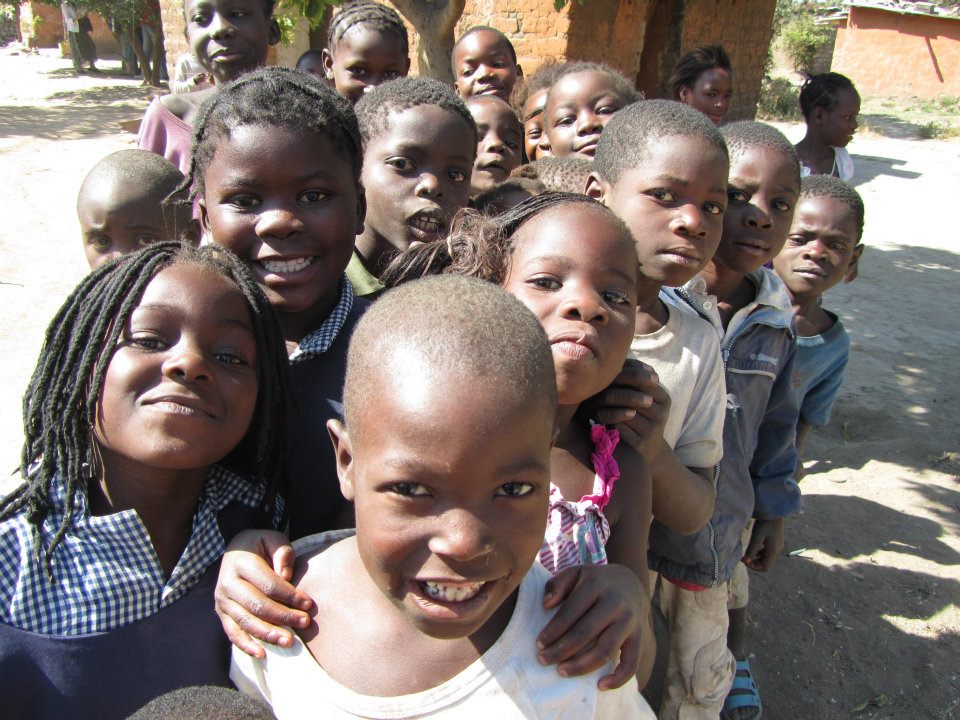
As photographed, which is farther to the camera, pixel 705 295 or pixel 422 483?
pixel 705 295

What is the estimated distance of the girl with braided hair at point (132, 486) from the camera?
113 cm

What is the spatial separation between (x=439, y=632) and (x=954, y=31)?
853 inches

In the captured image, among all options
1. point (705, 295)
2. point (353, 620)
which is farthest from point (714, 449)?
point (353, 620)

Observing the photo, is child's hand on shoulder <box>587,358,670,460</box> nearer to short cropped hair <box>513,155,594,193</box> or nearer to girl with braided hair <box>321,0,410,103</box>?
short cropped hair <box>513,155,594,193</box>

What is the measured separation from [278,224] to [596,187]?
0.87 meters

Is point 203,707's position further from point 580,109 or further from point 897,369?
point 897,369

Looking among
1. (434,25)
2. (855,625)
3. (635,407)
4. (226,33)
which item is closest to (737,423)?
(635,407)

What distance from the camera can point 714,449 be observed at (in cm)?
185

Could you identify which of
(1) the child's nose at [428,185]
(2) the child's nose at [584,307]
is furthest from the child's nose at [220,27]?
(2) the child's nose at [584,307]

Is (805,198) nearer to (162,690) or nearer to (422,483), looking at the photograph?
(422,483)

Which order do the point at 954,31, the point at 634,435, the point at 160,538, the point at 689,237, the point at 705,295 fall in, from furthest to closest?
the point at 954,31 → the point at 705,295 → the point at 689,237 → the point at 634,435 → the point at 160,538

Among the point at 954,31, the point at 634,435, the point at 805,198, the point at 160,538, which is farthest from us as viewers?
the point at 954,31

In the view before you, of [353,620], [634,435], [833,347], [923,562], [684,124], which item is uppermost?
[684,124]

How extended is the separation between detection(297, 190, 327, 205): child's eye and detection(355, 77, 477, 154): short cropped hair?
520mm
